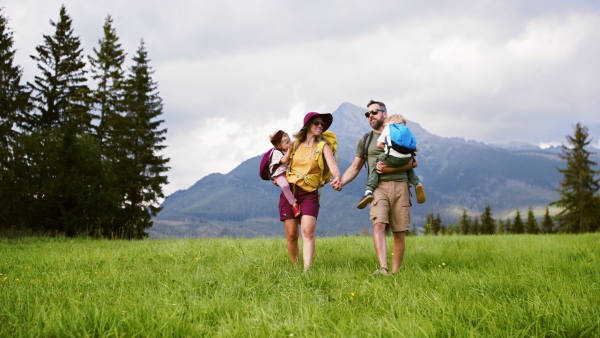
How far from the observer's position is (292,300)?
3.72 meters

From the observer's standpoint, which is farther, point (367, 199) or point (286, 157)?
point (286, 157)

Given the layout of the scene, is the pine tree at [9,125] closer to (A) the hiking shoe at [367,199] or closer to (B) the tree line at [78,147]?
(B) the tree line at [78,147]

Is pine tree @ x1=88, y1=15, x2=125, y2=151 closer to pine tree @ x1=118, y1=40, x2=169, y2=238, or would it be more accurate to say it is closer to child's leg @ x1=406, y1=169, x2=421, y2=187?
pine tree @ x1=118, y1=40, x2=169, y2=238

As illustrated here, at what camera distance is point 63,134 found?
1848 centimetres

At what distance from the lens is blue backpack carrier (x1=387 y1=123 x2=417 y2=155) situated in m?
5.14

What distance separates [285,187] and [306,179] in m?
0.32

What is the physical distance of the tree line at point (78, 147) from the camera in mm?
17719

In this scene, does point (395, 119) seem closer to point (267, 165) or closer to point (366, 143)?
point (366, 143)

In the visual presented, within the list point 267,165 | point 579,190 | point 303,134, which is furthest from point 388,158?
point 579,190

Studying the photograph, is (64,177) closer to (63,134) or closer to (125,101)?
(63,134)

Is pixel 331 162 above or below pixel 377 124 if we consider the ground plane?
below

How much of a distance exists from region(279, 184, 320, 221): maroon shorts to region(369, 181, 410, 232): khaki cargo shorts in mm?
756

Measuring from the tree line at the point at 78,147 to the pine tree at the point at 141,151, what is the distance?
7 centimetres

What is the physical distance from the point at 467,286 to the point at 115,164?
26.7m
